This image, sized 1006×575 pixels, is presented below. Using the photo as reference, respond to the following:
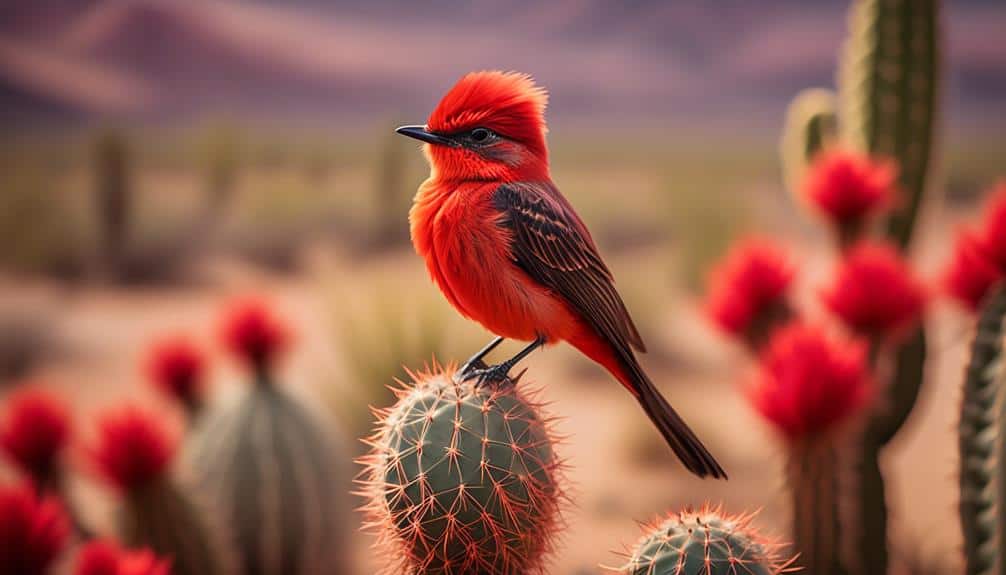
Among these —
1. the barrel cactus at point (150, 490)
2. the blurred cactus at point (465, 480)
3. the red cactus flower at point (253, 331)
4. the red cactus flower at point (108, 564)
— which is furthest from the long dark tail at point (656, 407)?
the red cactus flower at point (253, 331)

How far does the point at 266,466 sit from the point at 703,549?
2.17 m

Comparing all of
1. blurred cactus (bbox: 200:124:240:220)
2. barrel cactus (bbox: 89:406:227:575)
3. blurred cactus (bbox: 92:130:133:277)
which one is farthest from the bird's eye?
blurred cactus (bbox: 200:124:240:220)

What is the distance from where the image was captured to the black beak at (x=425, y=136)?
3.91 feet

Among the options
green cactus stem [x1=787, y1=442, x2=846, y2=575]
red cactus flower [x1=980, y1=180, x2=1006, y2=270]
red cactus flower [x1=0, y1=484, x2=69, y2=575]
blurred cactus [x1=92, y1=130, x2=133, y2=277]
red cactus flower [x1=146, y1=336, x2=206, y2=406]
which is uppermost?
blurred cactus [x1=92, y1=130, x2=133, y2=277]

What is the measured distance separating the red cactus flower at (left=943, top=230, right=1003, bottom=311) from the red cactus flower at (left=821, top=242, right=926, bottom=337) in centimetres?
11

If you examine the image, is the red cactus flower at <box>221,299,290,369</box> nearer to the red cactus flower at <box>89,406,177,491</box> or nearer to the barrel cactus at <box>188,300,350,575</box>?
the barrel cactus at <box>188,300,350,575</box>

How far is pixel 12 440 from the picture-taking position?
2449mm

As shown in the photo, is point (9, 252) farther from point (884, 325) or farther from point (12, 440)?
point (884, 325)

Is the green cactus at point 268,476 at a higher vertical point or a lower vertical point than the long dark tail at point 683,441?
lower

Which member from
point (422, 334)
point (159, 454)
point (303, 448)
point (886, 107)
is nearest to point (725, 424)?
point (422, 334)

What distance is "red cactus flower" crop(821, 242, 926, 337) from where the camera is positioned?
228 cm

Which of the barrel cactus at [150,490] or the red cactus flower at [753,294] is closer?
the barrel cactus at [150,490]

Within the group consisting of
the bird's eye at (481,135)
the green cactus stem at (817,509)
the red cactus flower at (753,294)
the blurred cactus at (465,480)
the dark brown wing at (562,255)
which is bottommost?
the blurred cactus at (465,480)

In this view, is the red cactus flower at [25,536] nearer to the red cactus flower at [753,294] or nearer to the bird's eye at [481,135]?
the bird's eye at [481,135]
